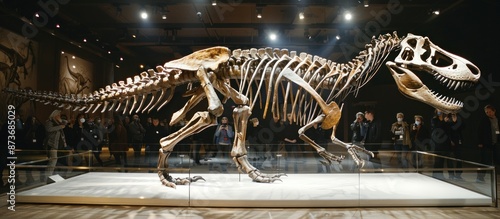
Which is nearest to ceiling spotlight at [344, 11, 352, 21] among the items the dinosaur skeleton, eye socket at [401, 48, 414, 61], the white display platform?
the dinosaur skeleton

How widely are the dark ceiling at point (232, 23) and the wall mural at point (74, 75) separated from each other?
0.40 meters

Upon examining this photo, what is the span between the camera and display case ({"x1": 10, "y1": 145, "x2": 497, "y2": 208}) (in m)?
4.23

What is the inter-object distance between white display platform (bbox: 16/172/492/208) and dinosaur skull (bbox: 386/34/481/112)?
1223 mm

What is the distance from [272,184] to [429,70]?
8.83 ft

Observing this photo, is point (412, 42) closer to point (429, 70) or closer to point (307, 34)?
point (429, 70)

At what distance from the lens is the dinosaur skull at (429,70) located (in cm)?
412

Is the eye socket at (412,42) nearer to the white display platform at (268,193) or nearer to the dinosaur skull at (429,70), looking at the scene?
the dinosaur skull at (429,70)

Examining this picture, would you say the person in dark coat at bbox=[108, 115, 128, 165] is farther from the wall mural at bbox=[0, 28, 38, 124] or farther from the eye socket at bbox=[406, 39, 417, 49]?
the eye socket at bbox=[406, 39, 417, 49]

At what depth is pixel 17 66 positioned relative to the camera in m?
6.48

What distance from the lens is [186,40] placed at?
7.53 m

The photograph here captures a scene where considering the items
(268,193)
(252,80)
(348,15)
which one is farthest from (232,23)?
(268,193)

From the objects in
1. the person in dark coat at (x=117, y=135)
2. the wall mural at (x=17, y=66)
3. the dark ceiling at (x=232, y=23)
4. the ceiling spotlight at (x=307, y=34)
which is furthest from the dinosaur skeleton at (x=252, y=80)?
the ceiling spotlight at (x=307, y=34)

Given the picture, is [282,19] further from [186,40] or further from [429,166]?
[429,166]

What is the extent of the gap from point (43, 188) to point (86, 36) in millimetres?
3774
